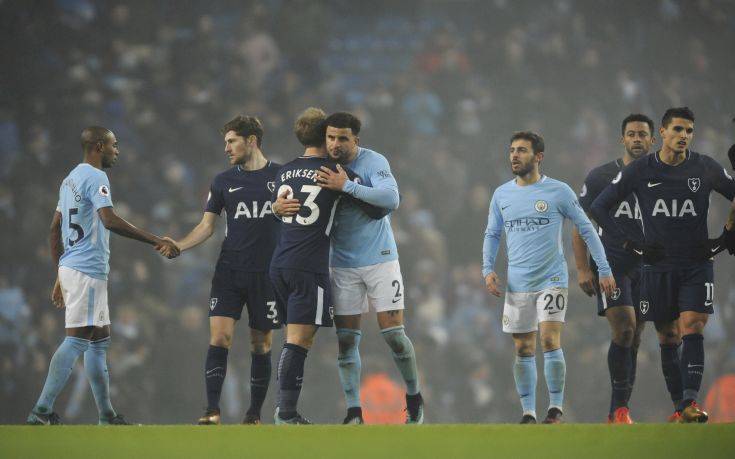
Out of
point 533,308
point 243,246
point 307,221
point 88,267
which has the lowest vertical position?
point 533,308

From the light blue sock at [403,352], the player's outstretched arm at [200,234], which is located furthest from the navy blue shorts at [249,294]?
the light blue sock at [403,352]

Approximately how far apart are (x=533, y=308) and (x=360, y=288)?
1.23 meters

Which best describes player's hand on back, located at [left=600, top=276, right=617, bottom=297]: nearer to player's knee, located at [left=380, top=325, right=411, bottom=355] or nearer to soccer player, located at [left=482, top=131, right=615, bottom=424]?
soccer player, located at [left=482, top=131, right=615, bottom=424]

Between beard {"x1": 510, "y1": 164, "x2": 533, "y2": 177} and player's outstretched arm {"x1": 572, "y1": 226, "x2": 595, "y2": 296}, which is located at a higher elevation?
beard {"x1": 510, "y1": 164, "x2": 533, "y2": 177}

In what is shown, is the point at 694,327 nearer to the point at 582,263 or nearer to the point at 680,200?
the point at 680,200

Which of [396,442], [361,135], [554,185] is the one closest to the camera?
[396,442]

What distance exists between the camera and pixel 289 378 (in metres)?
5.67

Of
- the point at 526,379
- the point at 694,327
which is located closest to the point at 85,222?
the point at 526,379

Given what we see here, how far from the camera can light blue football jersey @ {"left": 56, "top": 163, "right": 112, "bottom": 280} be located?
6.15 metres

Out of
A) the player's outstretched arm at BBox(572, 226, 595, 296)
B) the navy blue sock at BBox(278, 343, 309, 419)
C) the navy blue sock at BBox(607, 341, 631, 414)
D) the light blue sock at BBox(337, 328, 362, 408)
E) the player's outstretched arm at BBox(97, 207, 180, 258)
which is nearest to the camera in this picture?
the navy blue sock at BBox(278, 343, 309, 419)

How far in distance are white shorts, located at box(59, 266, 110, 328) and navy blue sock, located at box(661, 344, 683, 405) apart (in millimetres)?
3732

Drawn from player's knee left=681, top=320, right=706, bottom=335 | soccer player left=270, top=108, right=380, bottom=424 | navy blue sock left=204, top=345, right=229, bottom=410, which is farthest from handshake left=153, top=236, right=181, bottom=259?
player's knee left=681, top=320, right=706, bottom=335

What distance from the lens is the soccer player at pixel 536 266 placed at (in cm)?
642

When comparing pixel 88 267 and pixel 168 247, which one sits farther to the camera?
pixel 168 247
